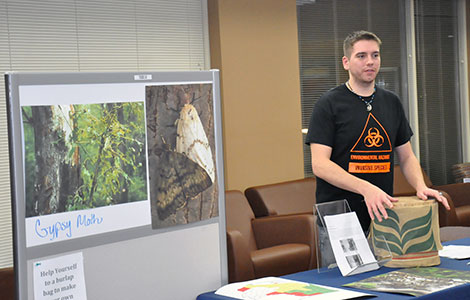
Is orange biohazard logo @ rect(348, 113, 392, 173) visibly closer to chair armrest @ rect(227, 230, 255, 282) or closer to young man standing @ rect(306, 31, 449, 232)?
young man standing @ rect(306, 31, 449, 232)

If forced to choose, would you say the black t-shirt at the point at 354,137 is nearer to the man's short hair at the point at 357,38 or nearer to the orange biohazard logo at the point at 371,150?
the orange biohazard logo at the point at 371,150

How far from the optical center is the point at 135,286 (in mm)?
2461

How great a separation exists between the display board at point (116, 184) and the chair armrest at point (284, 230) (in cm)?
259

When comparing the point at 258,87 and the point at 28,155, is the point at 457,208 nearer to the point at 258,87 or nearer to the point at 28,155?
the point at 258,87

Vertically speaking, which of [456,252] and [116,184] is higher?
[116,184]

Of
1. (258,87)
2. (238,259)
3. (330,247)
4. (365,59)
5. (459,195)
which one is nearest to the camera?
(330,247)

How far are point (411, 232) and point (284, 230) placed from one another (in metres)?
2.73

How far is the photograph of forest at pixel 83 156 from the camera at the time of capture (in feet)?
7.13

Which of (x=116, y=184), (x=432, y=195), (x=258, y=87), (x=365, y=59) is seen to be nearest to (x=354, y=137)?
(x=365, y=59)

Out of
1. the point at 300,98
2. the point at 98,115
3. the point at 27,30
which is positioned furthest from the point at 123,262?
the point at 300,98

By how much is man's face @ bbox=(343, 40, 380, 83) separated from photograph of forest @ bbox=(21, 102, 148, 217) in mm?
979

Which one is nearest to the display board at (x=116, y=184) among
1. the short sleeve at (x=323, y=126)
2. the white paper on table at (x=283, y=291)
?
the white paper on table at (x=283, y=291)

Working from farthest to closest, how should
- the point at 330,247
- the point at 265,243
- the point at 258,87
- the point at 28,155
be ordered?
the point at 258,87 < the point at 265,243 < the point at 330,247 < the point at 28,155

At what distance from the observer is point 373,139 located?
9.89ft
